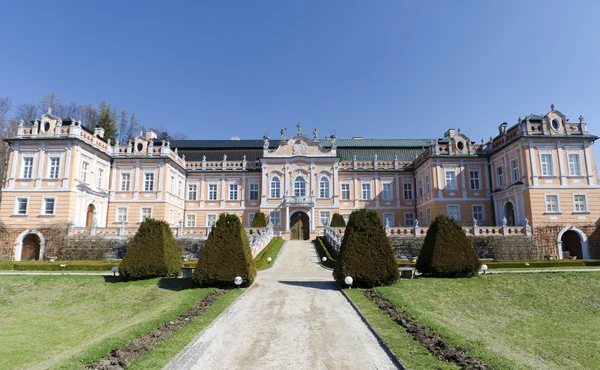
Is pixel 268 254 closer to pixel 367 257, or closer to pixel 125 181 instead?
pixel 367 257

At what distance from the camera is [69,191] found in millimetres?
31094

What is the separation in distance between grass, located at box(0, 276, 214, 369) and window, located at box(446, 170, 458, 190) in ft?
95.9

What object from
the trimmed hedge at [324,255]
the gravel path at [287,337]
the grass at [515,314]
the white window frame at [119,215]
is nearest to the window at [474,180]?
the trimmed hedge at [324,255]

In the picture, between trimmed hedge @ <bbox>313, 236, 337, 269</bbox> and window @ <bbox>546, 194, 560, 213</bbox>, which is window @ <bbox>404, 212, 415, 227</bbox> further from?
window @ <bbox>546, 194, 560, 213</bbox>

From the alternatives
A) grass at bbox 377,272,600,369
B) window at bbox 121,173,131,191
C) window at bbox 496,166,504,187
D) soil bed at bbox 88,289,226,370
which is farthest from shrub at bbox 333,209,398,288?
window at bbox 121,173,131,191

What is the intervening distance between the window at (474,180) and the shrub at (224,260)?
29.0 metres

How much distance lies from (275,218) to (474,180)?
21094 mm

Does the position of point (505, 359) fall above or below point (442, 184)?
below

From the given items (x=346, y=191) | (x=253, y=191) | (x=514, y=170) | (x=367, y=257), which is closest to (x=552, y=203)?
(x=514, y=170)

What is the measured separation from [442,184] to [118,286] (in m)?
30.9

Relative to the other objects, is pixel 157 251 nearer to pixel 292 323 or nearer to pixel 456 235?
pixel 292 323

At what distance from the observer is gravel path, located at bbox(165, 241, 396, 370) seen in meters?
7.31

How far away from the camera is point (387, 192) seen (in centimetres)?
4453

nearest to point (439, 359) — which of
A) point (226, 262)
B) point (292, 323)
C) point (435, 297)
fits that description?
point (292, 323)
